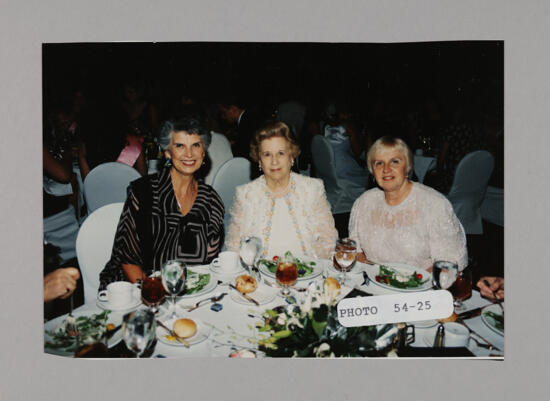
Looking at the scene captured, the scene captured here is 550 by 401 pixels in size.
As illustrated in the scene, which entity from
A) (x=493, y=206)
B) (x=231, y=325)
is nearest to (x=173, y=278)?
(x=231, y=325)

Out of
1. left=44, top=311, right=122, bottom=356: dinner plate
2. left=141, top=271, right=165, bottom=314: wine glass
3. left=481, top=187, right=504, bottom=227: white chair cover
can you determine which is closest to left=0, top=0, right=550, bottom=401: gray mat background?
left=481, top=187, right=504, bottom=227: white chair cover

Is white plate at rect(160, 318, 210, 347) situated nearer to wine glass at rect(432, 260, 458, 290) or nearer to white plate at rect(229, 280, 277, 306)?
white plate at rect(229, 280, 277, 306)

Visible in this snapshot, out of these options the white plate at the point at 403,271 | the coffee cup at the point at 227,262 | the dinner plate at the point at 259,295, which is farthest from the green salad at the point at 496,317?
the coffee cup at the point at 227,262

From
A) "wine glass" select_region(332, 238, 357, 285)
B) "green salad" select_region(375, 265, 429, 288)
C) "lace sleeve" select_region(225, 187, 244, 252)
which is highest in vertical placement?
"lace sleeve" select_region(225, 187, 244, 252)

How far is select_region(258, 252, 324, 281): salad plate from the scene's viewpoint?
206 centimetres

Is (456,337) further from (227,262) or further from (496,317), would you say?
(227,262)

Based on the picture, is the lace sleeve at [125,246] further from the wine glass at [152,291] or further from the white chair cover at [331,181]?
the white chair cover at [331,181]

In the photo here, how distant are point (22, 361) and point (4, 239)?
58cm

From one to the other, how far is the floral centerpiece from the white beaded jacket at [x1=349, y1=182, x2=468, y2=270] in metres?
0.63

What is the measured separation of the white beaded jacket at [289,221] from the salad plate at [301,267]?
94 millimetres

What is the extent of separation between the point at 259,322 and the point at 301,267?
0.44 m

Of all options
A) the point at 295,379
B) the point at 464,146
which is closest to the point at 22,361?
the point at 295,379

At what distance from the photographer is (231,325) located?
1.75m

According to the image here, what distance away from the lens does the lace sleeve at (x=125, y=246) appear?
2.19 metres
